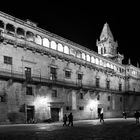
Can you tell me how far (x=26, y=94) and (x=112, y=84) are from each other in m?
26.6

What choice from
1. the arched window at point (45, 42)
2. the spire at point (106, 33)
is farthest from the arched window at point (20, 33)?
the spire at point (106, 33)

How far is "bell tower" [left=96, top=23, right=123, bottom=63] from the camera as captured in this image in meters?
64.1

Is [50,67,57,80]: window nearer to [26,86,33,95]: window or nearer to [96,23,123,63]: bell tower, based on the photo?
[26,86,33,95]: window

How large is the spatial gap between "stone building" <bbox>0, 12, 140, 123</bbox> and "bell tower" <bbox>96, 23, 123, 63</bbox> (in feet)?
42.2

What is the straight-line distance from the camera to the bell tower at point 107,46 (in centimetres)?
6406

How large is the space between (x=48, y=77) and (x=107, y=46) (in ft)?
114

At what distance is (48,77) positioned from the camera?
3416 cm

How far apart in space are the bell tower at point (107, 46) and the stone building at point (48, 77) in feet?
42.2

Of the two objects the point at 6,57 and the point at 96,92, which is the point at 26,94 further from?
the point at 96,92

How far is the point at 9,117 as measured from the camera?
2736 centimetres

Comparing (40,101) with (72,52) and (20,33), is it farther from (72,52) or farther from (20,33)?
(72,52)

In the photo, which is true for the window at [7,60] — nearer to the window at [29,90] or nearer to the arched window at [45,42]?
the window at [29,90]

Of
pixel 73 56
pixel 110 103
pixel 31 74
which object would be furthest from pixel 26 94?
pixel 110 103

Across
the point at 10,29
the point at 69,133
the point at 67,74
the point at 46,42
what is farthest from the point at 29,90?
the point at 69,133
